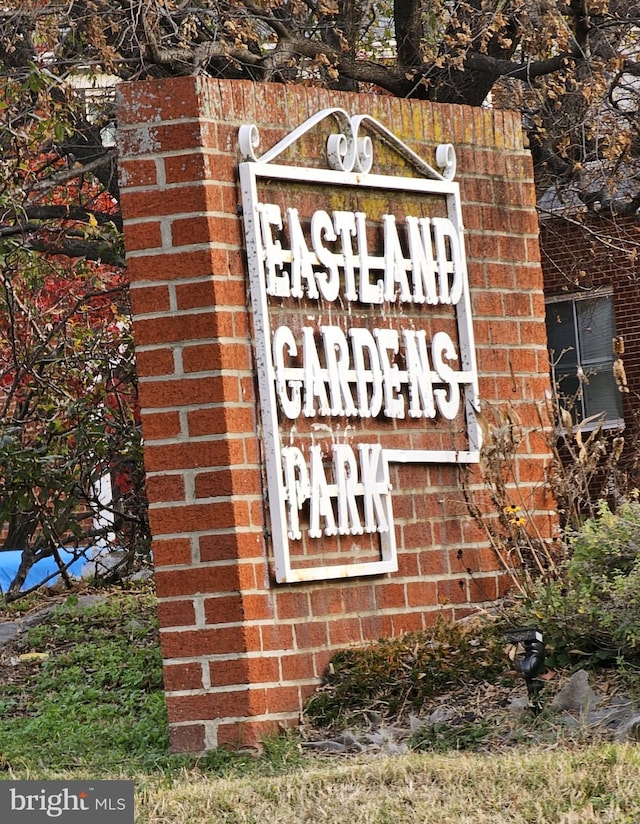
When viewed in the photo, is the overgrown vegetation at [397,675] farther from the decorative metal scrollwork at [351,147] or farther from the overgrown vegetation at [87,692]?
the decorative metal scrollwork at [351,147]

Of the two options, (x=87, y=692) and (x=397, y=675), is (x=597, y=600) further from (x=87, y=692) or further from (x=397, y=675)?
(x=87, y=692)

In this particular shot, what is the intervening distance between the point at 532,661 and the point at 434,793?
50.3 inches

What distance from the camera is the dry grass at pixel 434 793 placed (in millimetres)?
3977

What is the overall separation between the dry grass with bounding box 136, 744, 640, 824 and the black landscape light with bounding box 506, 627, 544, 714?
0.58m

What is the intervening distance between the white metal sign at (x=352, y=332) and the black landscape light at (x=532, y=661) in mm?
866

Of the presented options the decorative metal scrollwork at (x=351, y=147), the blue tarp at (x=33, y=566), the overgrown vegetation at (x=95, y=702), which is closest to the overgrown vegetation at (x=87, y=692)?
the overgrown vegetation at (x=95, y=702)

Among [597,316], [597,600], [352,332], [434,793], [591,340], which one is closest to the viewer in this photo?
[434,793]

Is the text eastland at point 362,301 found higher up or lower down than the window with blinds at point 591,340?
lower down

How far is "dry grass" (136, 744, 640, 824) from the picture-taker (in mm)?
3977

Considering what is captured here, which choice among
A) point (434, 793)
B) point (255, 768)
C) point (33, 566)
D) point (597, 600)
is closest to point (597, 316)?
point (33, 566)

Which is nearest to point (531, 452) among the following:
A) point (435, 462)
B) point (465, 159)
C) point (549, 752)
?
point (435, 462)

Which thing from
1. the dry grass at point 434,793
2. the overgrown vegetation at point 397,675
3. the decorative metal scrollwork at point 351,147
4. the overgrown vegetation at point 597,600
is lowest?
the dry grass at point 434,793

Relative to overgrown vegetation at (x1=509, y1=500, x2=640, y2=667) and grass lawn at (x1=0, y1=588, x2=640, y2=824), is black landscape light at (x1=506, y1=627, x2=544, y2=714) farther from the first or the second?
grass lawn at (x1=0, y1=588, x2=640, y2=824)

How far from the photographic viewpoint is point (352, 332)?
6188 millimetres
